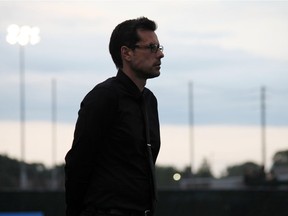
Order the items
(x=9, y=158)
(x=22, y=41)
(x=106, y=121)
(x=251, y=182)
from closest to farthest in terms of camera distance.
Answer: (x=106, y=121), (x=251, y=182), (x=22, y=41), (x=9, y=158)

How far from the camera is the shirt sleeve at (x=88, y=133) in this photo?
4.11m

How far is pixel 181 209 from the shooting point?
13.6 metres

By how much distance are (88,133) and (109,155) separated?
141 millimetres

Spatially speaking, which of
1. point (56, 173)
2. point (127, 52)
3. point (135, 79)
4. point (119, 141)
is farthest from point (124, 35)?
point (56, 173)

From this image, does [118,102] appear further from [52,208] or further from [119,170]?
[52,208]

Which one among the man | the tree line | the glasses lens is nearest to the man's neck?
the man

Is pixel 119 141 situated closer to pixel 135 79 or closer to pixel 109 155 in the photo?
pixel 109 155

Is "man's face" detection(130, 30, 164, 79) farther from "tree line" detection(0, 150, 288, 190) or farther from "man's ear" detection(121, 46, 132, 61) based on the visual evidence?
Answer: "tree line" detection(0, 150, 288, 190)

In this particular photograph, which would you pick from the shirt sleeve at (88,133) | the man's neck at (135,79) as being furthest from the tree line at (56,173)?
the shirt sleeve at (88,133)

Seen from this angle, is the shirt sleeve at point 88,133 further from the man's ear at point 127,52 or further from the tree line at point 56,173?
the tree line at point 56,173

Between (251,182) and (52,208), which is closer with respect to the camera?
(52,208)

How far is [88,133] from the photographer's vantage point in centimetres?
411

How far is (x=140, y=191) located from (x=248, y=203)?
9.66 metres

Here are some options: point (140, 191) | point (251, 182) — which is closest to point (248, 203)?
point (251, 182)
